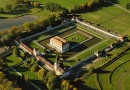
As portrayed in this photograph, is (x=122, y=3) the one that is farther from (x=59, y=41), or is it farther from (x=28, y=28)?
(x=59, y=41)

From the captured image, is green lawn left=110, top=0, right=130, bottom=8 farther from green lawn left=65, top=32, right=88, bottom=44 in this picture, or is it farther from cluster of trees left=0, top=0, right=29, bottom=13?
cluster of trees left=0, top=0, right=29, bottom=13

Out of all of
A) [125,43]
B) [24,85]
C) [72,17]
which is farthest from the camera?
[72,17]

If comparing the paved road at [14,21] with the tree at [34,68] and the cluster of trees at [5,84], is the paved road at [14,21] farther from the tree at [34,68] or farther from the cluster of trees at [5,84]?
the cluster of trees at [5,84]

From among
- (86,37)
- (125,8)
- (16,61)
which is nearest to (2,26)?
(16,61)

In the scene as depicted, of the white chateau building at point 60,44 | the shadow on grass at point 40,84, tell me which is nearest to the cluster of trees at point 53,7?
the white chateau building at point 60,44

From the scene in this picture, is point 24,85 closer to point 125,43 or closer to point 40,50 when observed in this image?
point 40,50
